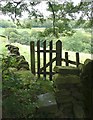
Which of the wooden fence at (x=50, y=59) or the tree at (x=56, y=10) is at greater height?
the tree at (x=56, y=10)

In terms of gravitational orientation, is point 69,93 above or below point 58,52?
below

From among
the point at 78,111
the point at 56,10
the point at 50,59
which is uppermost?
the point at 56,10

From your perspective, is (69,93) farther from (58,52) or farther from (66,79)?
(58,52)

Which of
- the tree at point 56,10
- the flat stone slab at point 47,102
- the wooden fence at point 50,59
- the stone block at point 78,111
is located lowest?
the stone block at point 78,111

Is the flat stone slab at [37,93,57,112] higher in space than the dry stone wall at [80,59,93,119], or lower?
lower

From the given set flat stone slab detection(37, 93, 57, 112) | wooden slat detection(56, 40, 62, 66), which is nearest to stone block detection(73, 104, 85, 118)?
flat stone slab detection(37, 93, 57, 112)

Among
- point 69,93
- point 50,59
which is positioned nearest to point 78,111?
point 69,93

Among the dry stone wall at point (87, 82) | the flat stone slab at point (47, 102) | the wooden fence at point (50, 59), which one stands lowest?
the flat stone slab at point (47, 102)

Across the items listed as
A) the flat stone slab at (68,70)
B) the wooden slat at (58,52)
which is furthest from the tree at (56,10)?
the flat stone slab at (68,70)

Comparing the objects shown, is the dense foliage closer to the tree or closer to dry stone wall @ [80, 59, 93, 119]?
dry stone wall @ [80, 59, 93, 119]

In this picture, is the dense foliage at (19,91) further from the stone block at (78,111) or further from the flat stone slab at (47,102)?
the stone block at (78,111)

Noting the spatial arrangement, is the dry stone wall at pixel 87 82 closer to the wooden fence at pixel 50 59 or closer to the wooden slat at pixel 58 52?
the wooden fence at pixel 50 59

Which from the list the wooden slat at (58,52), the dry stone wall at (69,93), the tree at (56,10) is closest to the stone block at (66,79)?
the dry stone wall at (69,93)

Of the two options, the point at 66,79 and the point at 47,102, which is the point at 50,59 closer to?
the point at 66,79
